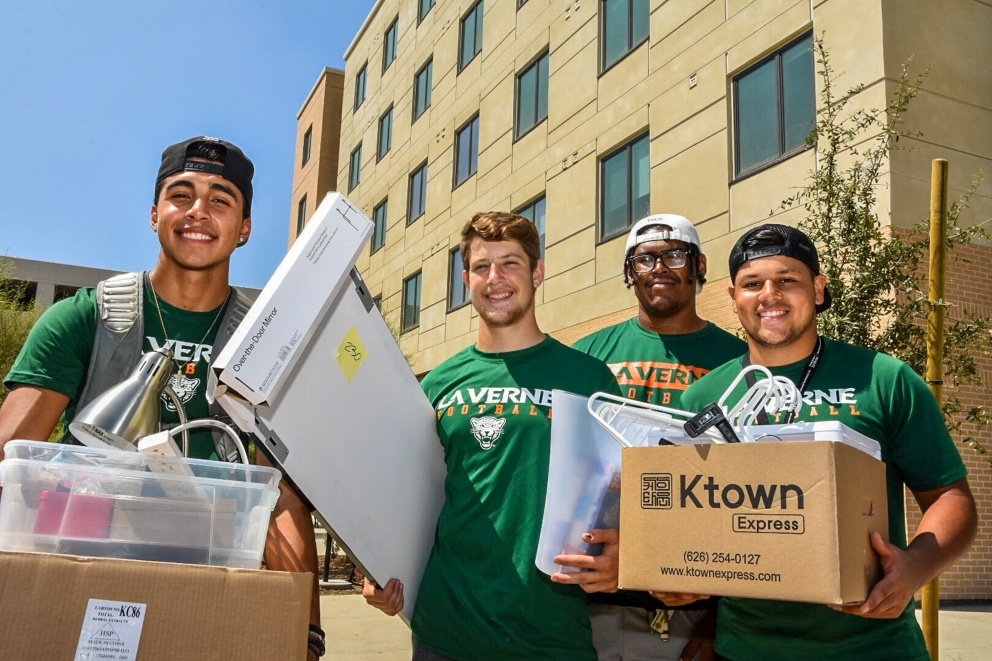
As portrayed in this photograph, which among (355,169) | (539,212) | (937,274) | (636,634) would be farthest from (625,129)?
(355,169)

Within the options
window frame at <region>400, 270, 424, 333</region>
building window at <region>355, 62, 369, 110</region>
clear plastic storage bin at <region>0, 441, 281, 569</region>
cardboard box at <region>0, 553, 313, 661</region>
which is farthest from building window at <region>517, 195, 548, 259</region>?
cardboard box at <region>0, 553, 313, 661</region>

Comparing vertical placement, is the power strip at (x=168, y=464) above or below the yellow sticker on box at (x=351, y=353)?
below

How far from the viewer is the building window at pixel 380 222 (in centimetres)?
2188

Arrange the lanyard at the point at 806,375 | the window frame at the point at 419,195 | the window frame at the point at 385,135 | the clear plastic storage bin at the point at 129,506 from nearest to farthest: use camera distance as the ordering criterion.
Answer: the clear plastic storage bin at the point at 129,506, the lanyard at the point at 806,375, the window frame at the point at 419,195, the window frame at the point at 385,135

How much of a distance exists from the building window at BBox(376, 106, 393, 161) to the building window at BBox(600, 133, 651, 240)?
35.9 ft

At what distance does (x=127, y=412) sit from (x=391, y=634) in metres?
6.09

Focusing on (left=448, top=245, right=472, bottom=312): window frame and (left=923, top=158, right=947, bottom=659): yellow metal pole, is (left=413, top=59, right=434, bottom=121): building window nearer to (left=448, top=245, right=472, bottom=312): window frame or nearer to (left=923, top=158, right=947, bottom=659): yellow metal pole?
(left=448, top=245, right=472, bottom=312): window frame

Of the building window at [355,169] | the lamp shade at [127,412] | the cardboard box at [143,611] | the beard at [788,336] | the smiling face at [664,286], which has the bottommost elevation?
the cardboard box at [143,611]

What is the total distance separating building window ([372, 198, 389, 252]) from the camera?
21875mm

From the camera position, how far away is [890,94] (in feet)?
27.5

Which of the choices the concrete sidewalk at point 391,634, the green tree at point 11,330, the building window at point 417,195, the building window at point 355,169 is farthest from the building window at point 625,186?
the building window at point 355,169

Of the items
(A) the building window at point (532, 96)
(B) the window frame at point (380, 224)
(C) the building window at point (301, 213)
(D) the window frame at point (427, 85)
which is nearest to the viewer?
(A) the building window at point (532, 96)

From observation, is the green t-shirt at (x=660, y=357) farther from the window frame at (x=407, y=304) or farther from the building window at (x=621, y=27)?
the window frame at (x=407, y=304)

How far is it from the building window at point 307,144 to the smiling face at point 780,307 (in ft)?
95.3
